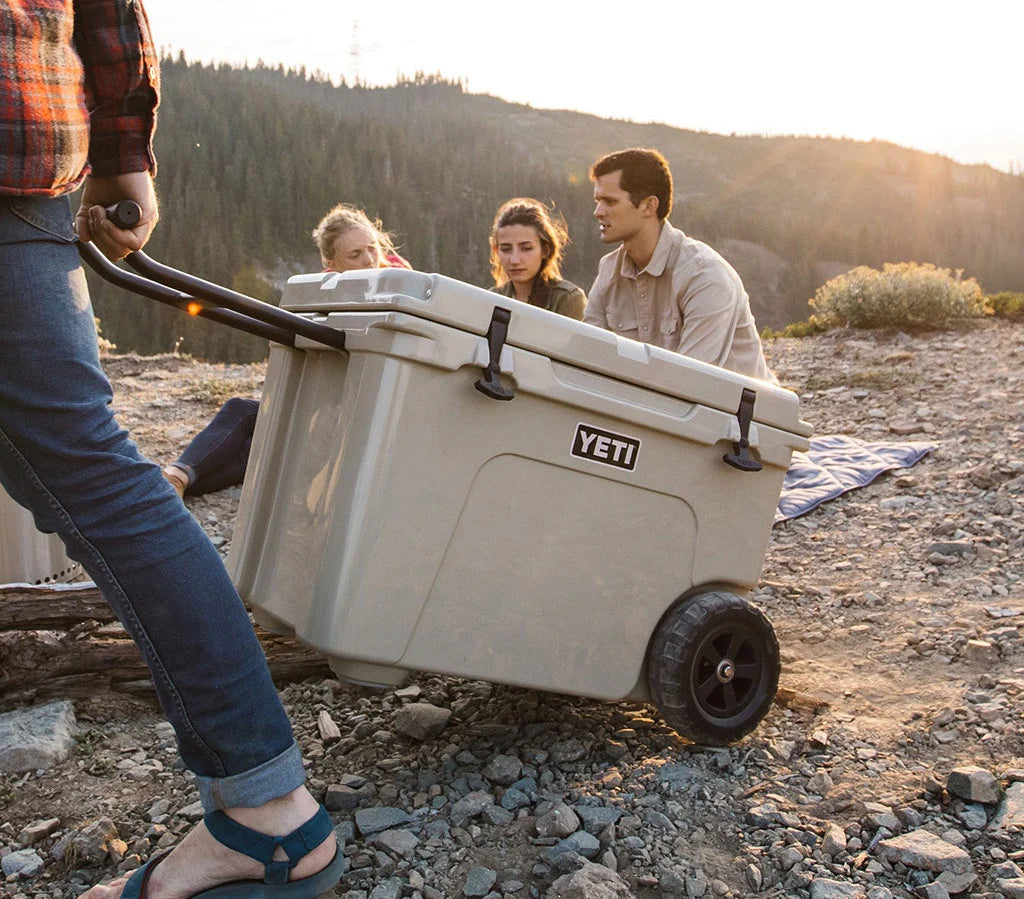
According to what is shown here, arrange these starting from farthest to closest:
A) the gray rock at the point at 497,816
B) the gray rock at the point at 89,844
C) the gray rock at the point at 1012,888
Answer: the gray rock at the point at 497,816
the gray rock at the point at 89,844
the gray rock at the point at 1012,888

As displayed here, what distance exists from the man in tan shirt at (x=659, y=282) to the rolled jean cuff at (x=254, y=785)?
212cm

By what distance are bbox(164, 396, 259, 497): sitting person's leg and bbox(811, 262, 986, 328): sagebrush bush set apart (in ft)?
22.8

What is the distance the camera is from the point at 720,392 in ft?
6.41

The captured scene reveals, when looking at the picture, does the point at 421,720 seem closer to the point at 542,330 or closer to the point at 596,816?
the point at 596,816

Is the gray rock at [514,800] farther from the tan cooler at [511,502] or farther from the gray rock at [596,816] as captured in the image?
the tan cooler at [511,502]

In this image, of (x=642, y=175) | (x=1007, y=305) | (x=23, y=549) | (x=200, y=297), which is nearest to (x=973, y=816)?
(x=200, y=297)

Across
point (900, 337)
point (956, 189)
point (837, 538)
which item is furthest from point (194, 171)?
point (956, 189)

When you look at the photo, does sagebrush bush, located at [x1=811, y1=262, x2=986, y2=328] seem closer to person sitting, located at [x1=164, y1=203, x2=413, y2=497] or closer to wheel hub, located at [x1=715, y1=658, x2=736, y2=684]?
person sitting, located at [x1=164, y1=203, x2=413, y2=497]

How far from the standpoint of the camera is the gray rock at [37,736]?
76.8 inches

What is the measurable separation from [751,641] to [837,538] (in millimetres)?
1956

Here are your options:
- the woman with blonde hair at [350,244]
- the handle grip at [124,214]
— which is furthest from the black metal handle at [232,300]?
the woman with blonde hair at [350,244]

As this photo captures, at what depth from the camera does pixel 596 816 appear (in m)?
1.76

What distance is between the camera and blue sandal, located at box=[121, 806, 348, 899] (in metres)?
1.32

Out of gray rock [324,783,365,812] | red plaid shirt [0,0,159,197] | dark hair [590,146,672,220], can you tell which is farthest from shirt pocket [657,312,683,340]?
red plaid shirt [0,0,159,197]
